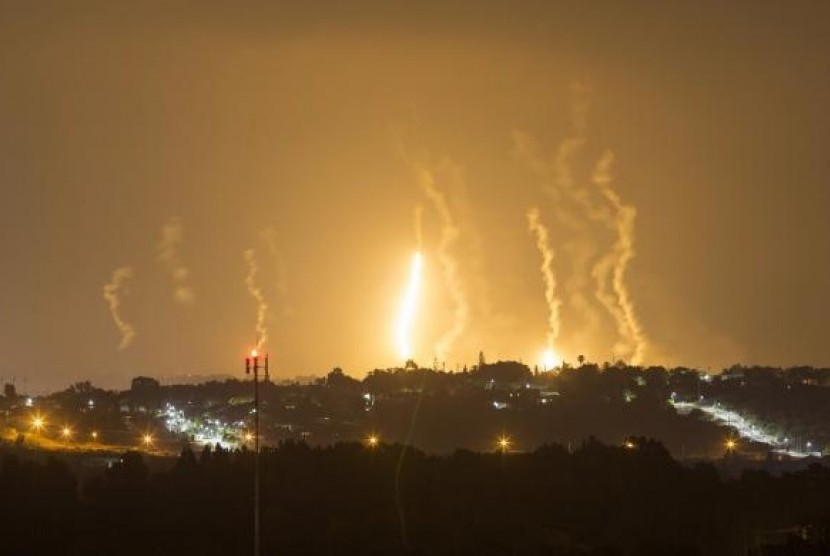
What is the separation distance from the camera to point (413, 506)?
245ft

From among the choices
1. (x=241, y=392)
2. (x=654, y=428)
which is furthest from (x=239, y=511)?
(x=241, y=392)

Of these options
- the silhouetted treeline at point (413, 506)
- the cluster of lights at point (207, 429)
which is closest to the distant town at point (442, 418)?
the cluster of lights at point (207, 429)

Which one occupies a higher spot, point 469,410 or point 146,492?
point 469,410

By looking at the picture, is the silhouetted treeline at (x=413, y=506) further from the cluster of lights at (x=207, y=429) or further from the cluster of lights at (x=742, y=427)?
the cluster of lights at (x=742, y=427)

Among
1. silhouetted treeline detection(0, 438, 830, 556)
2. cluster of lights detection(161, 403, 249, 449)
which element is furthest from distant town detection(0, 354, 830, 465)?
silhouetted treeline detection(0, 438, 830, 556)

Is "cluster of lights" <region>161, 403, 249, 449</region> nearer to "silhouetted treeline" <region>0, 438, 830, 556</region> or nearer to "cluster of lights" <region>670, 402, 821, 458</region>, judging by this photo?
"cluster of lights" <region>670, 402, 821, 458</region>

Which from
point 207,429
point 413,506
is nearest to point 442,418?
point 207,429

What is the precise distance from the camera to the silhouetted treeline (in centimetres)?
6488

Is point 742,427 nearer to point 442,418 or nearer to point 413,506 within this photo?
point 442,418

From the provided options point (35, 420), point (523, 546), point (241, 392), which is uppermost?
point (241, 392)

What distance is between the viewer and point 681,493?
80.8 metres

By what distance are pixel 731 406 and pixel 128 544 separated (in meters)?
138

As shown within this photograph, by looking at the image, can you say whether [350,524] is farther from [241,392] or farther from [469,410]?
[241,392]

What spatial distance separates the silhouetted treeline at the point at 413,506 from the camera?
6488 cm
